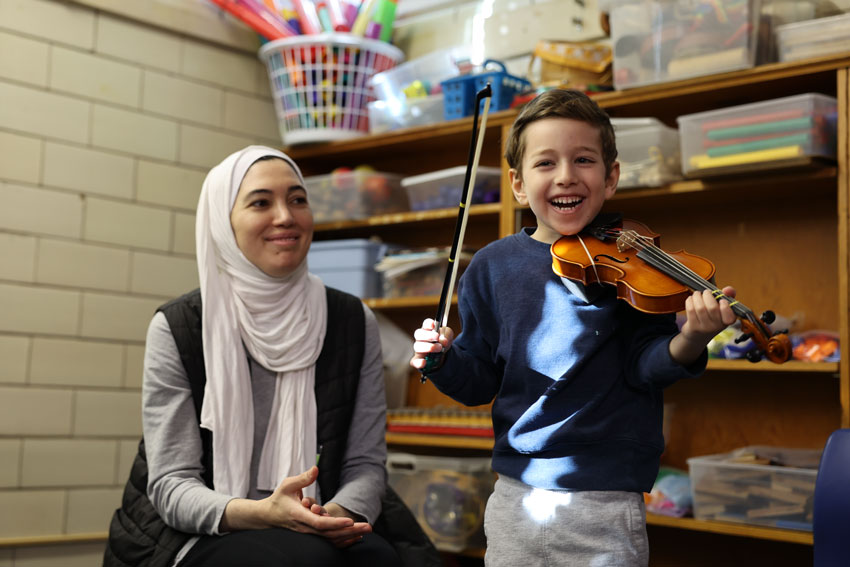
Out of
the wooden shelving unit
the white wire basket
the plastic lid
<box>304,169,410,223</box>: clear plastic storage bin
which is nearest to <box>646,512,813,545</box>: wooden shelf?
the wooden shelving unit

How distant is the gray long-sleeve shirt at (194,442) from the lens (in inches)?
65.7

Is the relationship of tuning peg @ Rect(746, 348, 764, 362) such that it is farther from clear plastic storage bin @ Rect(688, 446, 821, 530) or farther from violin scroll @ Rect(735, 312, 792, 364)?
clear plastic storage bin @ Rect(688, 446, 821, 530)

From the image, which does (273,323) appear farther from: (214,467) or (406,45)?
(406,45)

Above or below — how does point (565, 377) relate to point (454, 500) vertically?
above

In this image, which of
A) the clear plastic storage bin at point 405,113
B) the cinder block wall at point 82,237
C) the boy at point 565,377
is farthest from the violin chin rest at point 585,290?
the cinder block wall at point 82,237

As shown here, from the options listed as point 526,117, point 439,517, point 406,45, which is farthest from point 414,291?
point 526,117

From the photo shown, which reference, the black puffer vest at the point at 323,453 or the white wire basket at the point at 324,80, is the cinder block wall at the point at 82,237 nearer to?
the white wire basket at the point at 324,80

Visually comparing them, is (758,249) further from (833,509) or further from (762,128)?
(833,509)

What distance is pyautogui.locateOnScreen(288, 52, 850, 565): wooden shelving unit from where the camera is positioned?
229cm

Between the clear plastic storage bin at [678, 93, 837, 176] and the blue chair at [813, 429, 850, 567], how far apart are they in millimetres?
934

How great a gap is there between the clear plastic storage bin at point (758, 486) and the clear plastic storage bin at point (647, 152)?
757mm

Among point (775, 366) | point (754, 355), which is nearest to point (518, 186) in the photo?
point (754, 355)

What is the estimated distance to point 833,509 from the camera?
1.48m

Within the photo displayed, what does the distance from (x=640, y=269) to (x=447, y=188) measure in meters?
1.75
